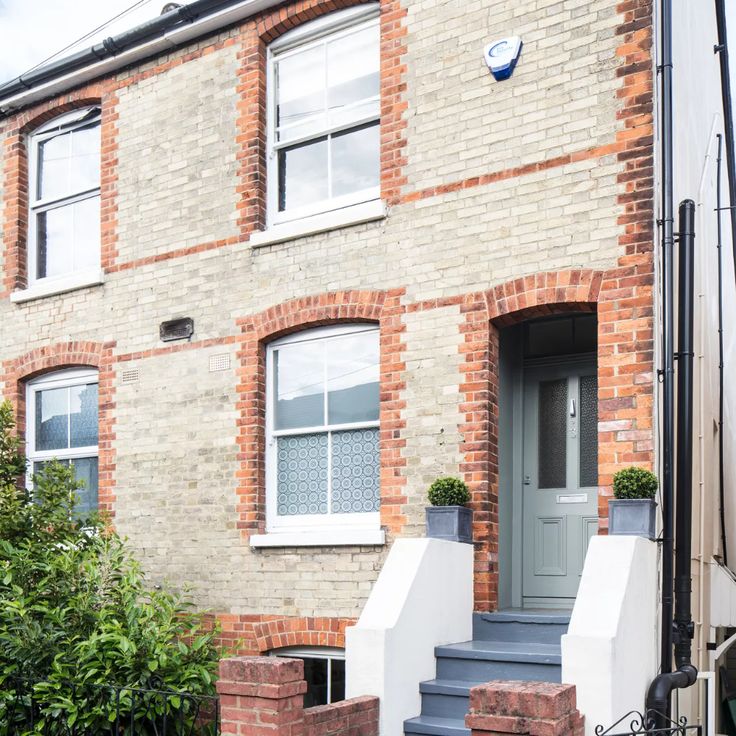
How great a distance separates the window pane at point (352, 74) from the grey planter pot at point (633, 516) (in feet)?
14.6

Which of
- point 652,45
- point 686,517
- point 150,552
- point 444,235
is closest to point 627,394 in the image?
point 686,517

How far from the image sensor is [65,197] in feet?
39.7

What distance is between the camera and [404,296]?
30.0ft

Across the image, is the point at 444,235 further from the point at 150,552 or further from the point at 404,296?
the point at 150,552

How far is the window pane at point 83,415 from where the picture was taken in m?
11.5

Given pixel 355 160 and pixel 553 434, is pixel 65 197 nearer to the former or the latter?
pixel 355 160

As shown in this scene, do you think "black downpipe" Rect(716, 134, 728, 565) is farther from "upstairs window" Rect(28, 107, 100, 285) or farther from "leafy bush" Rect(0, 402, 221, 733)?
"upstairs window" Rect(28, 107, 100, 285)

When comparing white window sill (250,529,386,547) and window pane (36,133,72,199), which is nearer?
white window sill (250,529,386,547)

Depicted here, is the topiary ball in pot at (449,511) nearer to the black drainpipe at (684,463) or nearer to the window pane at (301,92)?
the black drainpipe at (684,463)

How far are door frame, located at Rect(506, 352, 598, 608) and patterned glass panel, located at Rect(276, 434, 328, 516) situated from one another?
5.70ft

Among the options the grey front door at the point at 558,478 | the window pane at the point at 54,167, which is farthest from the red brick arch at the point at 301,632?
the window pane at the point at 54,167

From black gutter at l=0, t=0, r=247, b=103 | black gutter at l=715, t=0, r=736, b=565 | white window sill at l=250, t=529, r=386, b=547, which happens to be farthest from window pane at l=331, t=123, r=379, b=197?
black gutter at l=715, t=0, r=736, b=565

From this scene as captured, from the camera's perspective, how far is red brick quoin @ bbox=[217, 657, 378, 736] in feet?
20.9

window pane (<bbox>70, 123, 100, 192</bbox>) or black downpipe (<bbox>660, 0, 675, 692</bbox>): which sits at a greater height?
window pane (<bbox>70, 123, 100, 192</bbox>)
